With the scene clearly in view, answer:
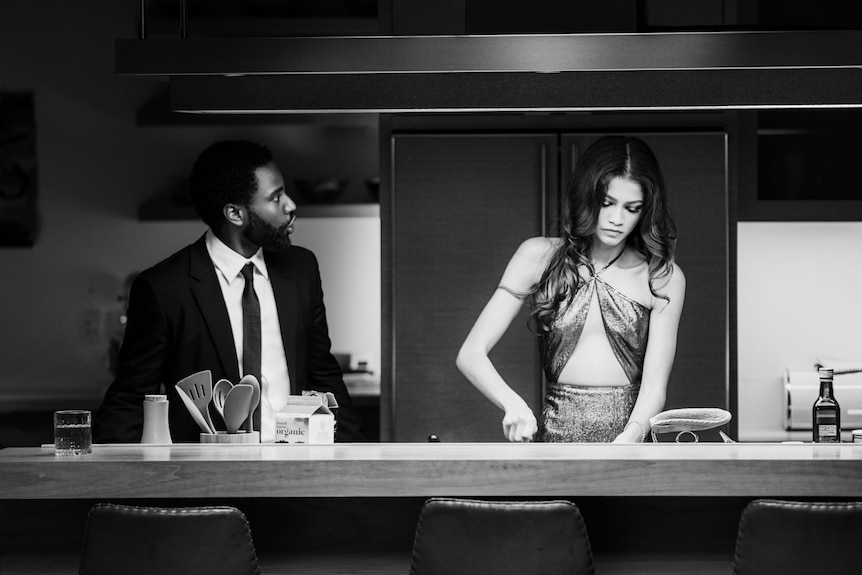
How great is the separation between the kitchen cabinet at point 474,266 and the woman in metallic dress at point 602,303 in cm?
51

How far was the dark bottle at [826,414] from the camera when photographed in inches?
125

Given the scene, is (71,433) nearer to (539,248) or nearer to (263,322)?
(263,322)

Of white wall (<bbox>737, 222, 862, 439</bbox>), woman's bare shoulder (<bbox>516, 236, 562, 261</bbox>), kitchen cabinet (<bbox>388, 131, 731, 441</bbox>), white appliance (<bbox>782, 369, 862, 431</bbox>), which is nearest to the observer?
woman's bare shoulder (<bbox>516, 236, 562, 261</bbox>)

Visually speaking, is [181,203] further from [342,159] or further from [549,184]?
[549,184]

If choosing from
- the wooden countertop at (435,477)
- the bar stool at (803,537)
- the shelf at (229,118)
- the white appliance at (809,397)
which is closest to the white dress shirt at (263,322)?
the shelf at (229,118)

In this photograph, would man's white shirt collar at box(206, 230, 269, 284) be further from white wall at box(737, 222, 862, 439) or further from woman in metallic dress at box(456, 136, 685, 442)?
white wall at box(737, 222, 862, 439)

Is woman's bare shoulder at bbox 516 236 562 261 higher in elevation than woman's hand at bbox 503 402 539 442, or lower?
higher

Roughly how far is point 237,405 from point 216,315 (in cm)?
91

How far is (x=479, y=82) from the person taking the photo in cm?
309

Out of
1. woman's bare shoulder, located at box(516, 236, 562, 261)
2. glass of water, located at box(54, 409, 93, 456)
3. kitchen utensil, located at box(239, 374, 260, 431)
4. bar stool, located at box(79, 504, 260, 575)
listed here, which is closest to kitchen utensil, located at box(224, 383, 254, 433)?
kitchen utensil, located at box(239, 374, 260, 431)

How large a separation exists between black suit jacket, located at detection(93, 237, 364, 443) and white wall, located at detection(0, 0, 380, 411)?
0.55 metres


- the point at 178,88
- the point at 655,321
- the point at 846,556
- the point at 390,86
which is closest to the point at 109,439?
the point at 178,88

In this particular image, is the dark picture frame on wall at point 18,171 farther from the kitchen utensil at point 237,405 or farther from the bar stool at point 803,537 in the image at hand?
the bar stool at point 803,537

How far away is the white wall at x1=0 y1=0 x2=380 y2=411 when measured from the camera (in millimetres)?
4539
